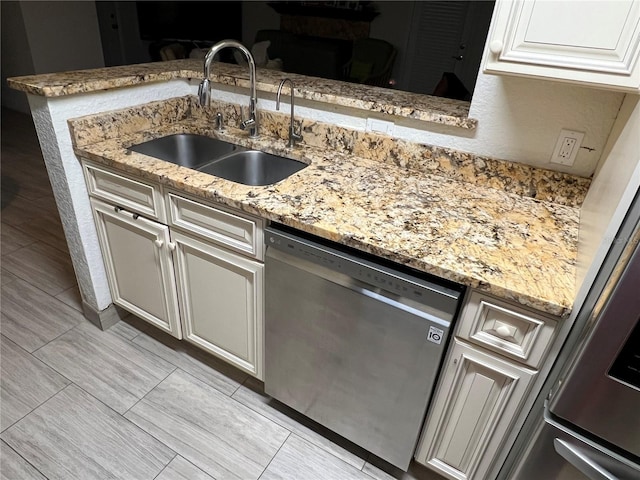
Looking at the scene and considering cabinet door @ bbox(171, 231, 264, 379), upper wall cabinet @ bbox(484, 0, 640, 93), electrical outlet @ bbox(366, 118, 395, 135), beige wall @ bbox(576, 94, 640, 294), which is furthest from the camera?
electrical outlet @ bbox(366, 118, 395, 135)

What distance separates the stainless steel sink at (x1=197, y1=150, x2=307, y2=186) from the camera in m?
1.65

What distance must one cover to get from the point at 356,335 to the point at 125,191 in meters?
1.03

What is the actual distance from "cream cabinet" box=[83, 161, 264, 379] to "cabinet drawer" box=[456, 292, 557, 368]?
656 mm

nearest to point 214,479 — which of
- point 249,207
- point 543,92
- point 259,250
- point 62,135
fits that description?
point 259,250

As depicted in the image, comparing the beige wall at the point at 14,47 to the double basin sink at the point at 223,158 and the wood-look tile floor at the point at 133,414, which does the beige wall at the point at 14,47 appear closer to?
the wood-look tile floor at the point at 133,414

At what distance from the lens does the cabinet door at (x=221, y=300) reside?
1388 millimetres

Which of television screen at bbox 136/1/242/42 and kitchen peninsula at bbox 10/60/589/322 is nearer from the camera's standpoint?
kitchen peninsula at bbox 10/60/589/322

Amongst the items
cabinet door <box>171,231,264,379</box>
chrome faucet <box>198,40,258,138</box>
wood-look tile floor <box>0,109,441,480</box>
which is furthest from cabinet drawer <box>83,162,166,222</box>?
wood-look tile floor <box>0,109,441,480</box>

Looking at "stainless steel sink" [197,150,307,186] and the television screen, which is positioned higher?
the television screen

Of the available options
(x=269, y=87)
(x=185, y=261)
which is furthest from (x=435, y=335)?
(x=269, y=87)

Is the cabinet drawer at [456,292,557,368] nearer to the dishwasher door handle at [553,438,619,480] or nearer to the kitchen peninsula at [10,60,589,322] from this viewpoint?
the kitchen peninsula at [10,60,589,322]

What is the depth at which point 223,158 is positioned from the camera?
65.5 inches

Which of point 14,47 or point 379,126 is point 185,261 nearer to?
point 379,126

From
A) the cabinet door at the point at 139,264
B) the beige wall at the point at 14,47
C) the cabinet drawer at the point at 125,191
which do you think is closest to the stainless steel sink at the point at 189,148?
the cabinet drawer at the point at 125,191
